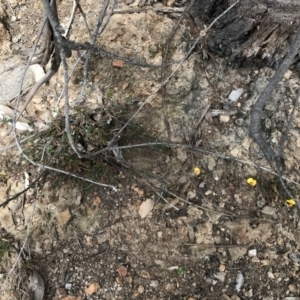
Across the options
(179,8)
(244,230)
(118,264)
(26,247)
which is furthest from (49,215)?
(179,8)

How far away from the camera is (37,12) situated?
2742mm

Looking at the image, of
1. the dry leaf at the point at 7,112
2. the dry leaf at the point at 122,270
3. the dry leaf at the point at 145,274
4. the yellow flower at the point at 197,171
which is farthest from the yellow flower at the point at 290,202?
the dry leaf at the point at 7,112

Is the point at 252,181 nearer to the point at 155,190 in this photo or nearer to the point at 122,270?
the point at 155,190

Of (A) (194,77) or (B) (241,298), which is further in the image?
(A) (194,77)

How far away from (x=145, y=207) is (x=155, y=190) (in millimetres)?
115

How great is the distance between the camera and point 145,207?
7.55 ft

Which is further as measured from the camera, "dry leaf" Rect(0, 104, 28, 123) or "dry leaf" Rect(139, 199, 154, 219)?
"dry leaf" Rect(0, 104, 28, 123)

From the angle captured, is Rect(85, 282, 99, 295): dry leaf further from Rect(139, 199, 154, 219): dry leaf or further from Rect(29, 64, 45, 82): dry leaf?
Rect(29, 64, 45, 82): dry leaf

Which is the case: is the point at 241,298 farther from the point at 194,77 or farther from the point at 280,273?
the point at 194,77

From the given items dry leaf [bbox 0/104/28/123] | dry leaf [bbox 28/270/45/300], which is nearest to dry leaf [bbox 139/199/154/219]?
Answer: dry leaf [bbox 28/270/45/300]

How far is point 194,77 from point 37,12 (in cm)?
121

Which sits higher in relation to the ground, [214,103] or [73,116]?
[73,116]

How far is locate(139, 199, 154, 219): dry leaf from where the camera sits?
229 cm

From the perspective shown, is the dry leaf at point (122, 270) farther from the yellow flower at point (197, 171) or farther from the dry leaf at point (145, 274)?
the yellow flower at point (197, 171)
